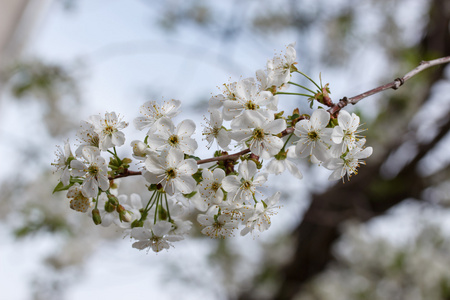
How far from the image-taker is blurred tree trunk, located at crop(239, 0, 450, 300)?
8.57ft

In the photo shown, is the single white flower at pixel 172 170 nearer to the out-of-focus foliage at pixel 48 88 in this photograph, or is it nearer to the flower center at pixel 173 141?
the flower center at pixel 173 141

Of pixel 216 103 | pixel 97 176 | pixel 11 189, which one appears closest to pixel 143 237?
pixel 97 176

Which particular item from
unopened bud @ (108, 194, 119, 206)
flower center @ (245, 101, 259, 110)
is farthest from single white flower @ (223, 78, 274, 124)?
unopened bud @ (108, 194, 119, 206)

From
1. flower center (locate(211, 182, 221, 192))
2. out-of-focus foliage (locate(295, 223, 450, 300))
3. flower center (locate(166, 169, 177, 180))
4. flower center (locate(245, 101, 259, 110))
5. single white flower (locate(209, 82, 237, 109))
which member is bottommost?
flower center (locate(166, 169, 177, 180))

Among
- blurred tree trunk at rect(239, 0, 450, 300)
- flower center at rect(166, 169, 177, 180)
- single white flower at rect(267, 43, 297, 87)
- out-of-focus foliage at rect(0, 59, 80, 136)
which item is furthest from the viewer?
blurred tree trunk at rect(239, 0, 450, 300)

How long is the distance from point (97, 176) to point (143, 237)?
0.13 metres

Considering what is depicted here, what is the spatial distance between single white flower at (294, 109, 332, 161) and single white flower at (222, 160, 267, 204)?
0.08 meters

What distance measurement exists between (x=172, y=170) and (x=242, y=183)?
106 mm

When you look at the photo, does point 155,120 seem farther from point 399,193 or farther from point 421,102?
point 399,193

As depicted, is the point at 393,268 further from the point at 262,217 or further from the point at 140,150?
the point at 140,150

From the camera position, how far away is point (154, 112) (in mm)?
701

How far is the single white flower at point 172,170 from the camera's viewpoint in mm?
603

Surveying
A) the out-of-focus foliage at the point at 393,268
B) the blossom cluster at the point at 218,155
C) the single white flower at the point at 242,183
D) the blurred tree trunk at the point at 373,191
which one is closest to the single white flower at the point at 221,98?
the blossom cluster at the point at 218,155

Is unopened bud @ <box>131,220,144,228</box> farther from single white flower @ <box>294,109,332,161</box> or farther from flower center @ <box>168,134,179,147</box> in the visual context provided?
single white flower @ <box>294,109,332,161</box>
